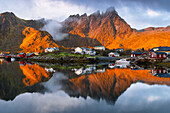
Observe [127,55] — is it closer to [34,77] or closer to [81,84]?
[34,77]

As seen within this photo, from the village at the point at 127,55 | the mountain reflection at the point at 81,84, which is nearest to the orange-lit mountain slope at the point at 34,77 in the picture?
the mountain reflection at the point at 81,84

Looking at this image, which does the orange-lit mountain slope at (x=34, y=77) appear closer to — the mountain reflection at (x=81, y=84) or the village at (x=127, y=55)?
the mountain reflection at (x=81, y=84)

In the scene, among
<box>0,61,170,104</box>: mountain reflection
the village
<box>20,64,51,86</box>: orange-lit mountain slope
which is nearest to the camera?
<box>0,61,170,104</box>: mountain reflection

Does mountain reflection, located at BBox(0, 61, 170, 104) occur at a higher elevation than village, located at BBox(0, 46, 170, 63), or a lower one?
lower

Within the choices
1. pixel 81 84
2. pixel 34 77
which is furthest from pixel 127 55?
pixel 81 84

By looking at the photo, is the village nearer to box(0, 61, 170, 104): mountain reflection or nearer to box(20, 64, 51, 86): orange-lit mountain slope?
box(0, 61, 170, 104): mountain reflection

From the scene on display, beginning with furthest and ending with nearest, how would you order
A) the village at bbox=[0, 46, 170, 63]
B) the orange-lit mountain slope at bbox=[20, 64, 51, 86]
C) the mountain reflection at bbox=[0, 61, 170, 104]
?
the village at bbox=[0, 46, 170, 63] → the orange-lit mountain slope at bbox=[20, 64, 51, 86] → the mountain reflection at bbox=[0, 61, 170, 104]

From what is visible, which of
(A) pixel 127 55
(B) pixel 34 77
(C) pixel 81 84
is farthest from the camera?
(A) pixel 127 55

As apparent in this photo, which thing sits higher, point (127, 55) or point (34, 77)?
point (127, 55)

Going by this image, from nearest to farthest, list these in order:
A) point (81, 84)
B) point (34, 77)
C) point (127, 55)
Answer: point (81, 84) → point (34, 77) → point (127, 55)

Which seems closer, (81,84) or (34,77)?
(81,84)

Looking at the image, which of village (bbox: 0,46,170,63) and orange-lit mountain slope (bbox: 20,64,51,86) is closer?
orange-lit mountain slope (bbox: 20,64,51,86)

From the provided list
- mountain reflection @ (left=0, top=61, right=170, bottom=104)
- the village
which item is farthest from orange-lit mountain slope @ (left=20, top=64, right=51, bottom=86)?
A: the village

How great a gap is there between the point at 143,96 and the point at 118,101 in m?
3.74
